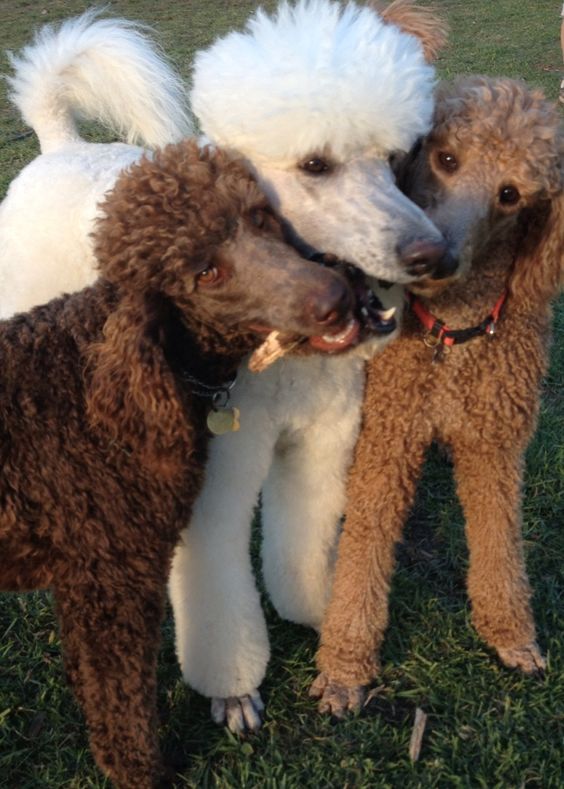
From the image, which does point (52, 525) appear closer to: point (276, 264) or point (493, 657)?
point (276, 264)

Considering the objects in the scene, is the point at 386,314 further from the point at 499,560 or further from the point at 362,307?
the point at 499,560

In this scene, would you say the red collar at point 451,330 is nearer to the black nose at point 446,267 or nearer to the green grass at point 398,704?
the black nose at point 446,267

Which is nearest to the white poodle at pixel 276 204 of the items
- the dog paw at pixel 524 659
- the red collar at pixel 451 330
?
the red collar at pixel 451 330

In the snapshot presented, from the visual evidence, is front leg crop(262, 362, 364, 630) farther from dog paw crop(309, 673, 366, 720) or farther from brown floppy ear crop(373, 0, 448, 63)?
brown floppy ear crop(373, 0, 448, 63)

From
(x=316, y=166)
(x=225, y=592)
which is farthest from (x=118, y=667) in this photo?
(x=316, y=166)

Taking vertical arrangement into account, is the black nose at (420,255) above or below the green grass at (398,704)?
above

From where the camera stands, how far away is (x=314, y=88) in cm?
194

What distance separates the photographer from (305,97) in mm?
1938

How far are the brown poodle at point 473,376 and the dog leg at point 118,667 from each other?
1.90ft

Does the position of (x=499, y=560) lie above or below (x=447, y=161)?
below

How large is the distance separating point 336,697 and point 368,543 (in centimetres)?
45

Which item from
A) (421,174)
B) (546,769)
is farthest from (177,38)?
(546,769)

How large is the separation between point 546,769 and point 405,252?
4.58 ft

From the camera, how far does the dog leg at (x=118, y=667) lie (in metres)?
2.02
